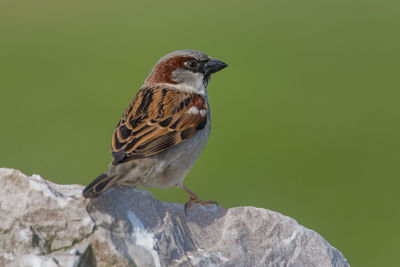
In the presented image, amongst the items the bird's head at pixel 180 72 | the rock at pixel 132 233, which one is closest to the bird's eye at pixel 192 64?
the bird's head at pixel 180 72

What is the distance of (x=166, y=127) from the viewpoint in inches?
181

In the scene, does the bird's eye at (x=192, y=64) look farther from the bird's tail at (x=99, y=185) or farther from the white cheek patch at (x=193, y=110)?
the bird's tail at (x=99, y=185)

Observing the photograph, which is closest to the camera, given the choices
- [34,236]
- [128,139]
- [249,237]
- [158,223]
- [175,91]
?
[34,236]

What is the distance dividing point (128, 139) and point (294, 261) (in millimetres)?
1471

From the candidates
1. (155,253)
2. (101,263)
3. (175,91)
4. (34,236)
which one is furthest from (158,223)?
(175,91)

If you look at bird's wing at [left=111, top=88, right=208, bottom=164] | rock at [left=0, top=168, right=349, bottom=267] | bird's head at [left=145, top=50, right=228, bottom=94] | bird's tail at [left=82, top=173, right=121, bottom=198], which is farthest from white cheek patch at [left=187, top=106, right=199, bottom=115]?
bird's tail at [left=82, top=173, right=121, bottom=198]

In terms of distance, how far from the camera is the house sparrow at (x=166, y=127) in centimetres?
423

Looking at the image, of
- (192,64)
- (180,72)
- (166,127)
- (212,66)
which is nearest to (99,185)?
(166,127)

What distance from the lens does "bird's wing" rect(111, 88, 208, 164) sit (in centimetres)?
429

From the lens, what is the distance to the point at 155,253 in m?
3.34

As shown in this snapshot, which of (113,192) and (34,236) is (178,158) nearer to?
(113,192)

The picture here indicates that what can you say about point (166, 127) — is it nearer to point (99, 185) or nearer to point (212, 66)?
point (212, 66)

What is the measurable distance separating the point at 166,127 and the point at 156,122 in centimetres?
9

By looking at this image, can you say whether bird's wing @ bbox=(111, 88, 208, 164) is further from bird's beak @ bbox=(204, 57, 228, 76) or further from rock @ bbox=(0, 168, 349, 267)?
rock @ bbox=(0, 168, 349, 267)
